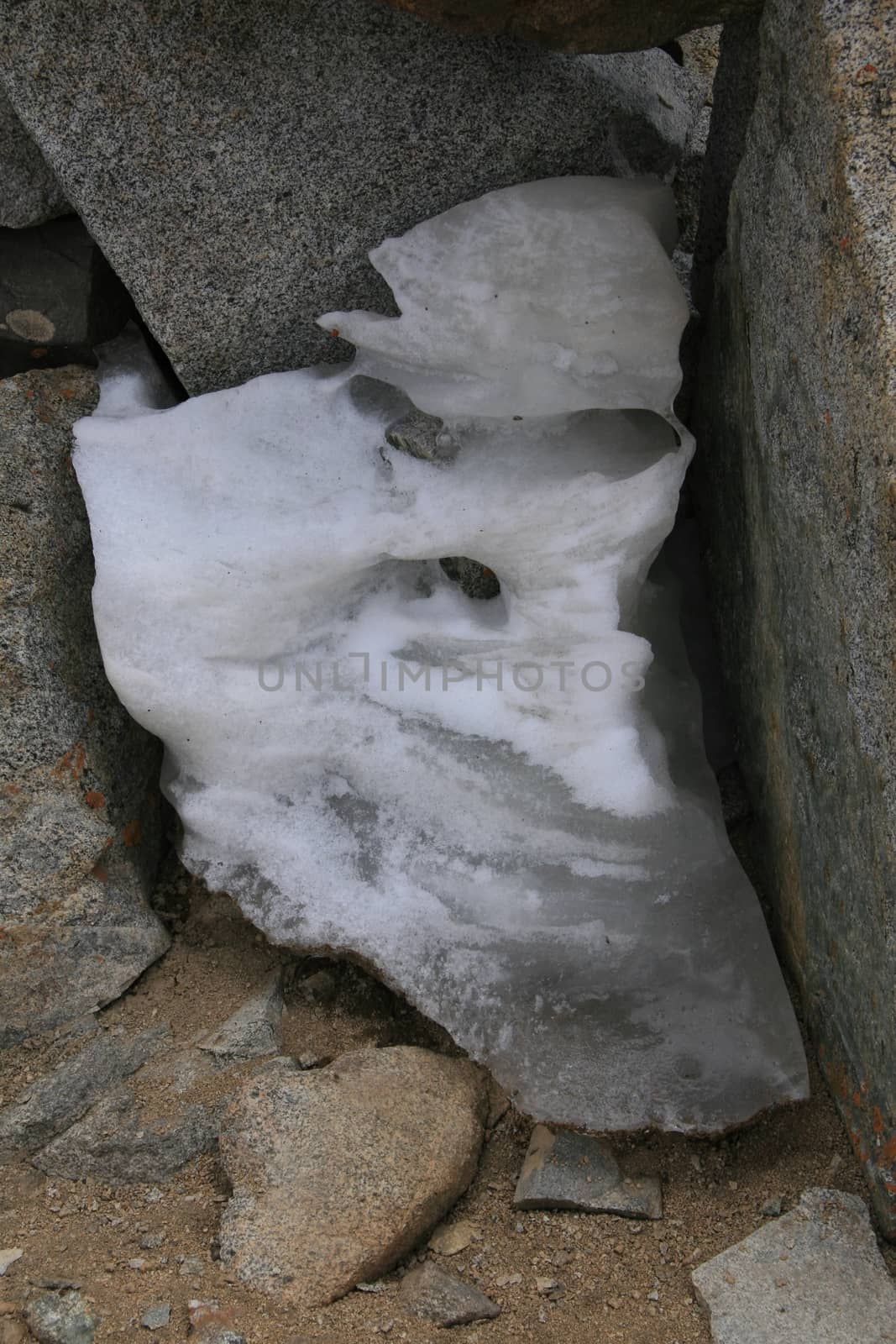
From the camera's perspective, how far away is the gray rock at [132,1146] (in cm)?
160

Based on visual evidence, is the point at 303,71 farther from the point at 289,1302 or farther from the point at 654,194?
the point at 289,1302

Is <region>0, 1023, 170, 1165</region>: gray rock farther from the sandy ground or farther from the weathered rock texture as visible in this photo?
the weathered rock texture

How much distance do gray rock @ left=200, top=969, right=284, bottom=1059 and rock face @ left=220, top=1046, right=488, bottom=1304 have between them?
85 mm

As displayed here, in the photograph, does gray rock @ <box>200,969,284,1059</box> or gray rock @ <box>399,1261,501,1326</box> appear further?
gray rock @ <box>200,969,284,1059</box>

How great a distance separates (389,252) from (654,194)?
1.30 ft

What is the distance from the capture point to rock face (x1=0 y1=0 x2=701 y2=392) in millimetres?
1709

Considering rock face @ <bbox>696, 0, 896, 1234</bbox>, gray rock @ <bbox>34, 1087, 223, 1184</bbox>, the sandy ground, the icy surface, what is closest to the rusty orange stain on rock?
the icy surface

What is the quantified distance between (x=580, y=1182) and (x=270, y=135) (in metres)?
1.47

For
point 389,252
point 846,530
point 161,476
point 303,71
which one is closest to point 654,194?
point 389,252

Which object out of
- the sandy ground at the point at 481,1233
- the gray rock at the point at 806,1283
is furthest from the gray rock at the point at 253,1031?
the gray rock at the point at 806,1283

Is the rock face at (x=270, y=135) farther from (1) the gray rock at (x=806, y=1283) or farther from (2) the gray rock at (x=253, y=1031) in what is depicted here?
(1) the gray rock at (x=806, y=1283)

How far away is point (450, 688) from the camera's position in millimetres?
1785

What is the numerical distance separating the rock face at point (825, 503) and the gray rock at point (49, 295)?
1002 mm

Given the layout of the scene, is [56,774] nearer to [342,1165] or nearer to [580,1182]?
[342,1165]
